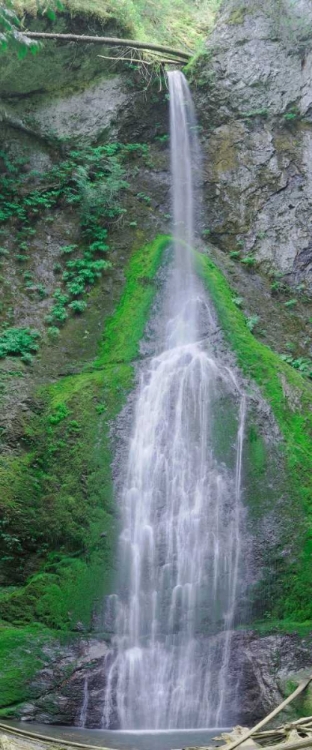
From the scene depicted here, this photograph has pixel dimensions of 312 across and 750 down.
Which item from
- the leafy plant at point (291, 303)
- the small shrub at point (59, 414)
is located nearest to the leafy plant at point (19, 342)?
the small shrub at point (59, 414)

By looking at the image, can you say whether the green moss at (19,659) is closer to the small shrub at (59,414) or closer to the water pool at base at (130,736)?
the water pool at base at (130,736)

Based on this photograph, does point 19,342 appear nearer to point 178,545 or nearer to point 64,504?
point 64,504

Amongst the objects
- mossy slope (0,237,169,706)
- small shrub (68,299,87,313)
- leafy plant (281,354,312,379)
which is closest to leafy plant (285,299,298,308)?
leafy plant (281,354,312,379)

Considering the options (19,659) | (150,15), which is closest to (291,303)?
(19,659)

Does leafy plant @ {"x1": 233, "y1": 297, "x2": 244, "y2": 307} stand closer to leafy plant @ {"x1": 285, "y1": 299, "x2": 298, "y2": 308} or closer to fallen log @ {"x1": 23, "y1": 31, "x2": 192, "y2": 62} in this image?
leafy plant @ {"x1": 285, "y1": 299, "x2": 298, "y2": 308}

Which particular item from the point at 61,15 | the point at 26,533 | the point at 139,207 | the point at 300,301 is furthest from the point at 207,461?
the point at 61,15
